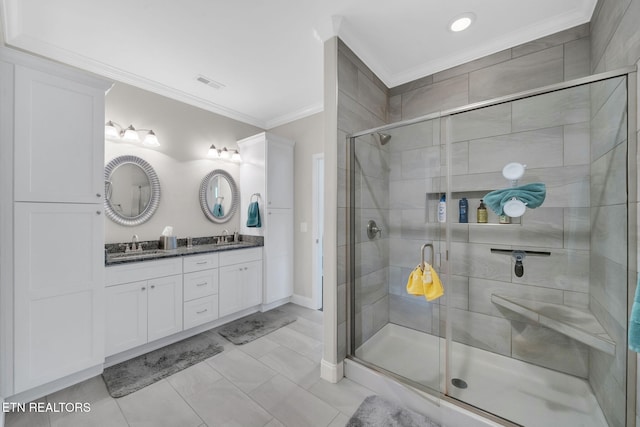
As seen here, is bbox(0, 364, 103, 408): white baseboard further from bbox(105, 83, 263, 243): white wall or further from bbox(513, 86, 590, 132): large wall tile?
bbox(513, 86, 590, 132): large wall tile

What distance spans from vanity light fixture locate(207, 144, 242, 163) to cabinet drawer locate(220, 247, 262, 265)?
1318mm

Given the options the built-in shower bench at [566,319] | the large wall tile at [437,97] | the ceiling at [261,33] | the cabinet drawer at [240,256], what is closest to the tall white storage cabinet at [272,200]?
the cabinet drawer at [240,256]

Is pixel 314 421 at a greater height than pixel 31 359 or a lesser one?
lesser

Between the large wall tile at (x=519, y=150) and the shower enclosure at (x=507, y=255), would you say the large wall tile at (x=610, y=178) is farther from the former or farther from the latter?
the large wall tile at (x=519, y=150)

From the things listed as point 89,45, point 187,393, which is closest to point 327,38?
point 89,45

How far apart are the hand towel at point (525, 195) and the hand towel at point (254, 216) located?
2.54 meters

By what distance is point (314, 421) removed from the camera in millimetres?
1526

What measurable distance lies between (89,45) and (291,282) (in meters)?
3.25

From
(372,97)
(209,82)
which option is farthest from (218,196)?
(372,97)

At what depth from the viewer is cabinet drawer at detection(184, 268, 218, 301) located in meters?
2.53

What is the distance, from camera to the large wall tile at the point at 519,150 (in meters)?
1.66

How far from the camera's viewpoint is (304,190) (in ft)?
11.5

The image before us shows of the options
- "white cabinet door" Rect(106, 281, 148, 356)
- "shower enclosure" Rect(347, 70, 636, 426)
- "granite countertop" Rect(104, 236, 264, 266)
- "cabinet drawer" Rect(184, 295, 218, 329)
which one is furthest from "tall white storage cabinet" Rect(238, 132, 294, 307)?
"shower enclosure" Rect(347, 70, 636, 426)

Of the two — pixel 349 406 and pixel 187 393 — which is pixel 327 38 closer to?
pixel 349 406
